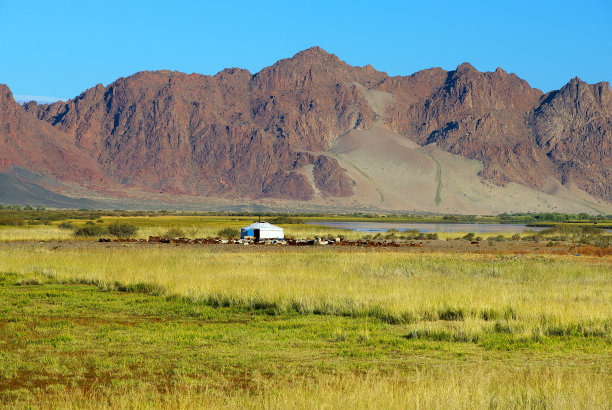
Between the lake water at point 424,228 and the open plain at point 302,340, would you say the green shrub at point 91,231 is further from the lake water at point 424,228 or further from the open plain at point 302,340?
the lake water at point 424,228

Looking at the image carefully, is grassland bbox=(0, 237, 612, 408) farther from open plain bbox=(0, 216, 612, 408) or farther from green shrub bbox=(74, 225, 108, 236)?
green shrub bbox=(74, 225, 108, 236)

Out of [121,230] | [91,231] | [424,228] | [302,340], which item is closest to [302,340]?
[302,340]

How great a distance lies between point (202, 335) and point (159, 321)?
106 inches

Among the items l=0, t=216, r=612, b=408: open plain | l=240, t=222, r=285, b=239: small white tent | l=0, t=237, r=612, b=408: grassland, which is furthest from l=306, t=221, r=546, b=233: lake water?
l=0, t=216, r=612, b=408: open plain

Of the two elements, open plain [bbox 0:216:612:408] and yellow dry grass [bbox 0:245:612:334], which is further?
yellow dry grass [bbox 0:245:612:334]

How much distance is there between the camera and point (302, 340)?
14578 mm

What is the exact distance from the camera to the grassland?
9695 mm

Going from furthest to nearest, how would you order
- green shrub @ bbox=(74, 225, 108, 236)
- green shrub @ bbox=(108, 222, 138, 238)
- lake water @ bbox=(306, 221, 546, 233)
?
1. lake water @ bbox=(306, 221, 546, 233)
2. green shrub @ bbox=(108, 222, 138, 238)
3. green shrub @ bbox=(74, 225, 108, 236)

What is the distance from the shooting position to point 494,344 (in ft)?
46.1

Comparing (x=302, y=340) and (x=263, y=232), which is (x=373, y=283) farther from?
(x=263, y=232)

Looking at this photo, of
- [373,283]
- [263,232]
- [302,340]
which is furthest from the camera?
[263,232]

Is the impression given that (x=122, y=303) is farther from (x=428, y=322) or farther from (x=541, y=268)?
(x=541, y=268)

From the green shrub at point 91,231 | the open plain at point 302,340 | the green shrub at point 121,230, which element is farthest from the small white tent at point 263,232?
the open plain at point 302,340

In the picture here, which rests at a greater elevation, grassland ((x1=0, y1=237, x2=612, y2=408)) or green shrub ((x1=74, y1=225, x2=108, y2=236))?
green shrub ((x1=74, y1=225, x2=108, y2=236))
